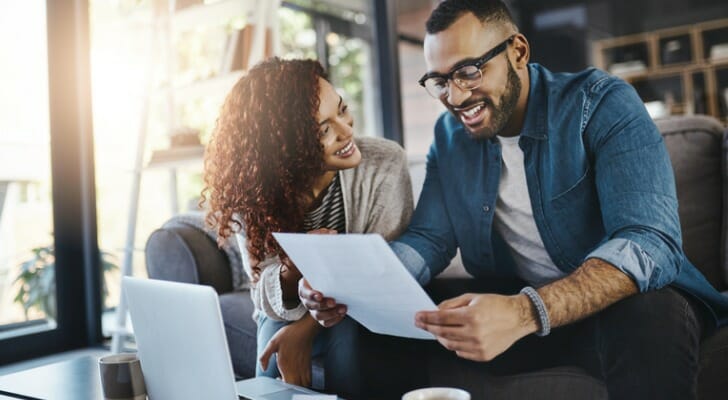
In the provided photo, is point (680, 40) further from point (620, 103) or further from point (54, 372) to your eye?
point (54, 372)

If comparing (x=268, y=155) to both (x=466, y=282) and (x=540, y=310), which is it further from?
(x=540, y=310)

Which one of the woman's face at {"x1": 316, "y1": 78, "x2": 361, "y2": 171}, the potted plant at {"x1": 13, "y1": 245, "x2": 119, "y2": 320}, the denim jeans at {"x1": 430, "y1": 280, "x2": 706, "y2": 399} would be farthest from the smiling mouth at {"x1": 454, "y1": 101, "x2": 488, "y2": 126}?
the potted plant at {"x1": 13, "y1": 245, "x2": 119, "y2": 320}

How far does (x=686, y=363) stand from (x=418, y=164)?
1.25 meters

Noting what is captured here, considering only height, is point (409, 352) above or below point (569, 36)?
below

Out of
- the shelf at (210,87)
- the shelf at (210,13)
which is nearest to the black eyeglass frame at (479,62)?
the shelf at (210,87)

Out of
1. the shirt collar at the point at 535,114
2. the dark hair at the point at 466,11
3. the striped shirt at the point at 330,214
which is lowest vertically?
the striped shirt at the point at 330,214

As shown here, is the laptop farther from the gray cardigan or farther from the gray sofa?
the gray cardigan

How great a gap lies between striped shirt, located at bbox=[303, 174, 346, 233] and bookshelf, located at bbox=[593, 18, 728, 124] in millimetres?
3635

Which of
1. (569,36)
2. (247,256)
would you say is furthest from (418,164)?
(569,36)

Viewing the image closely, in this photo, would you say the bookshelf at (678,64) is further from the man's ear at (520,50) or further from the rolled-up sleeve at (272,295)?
the rolled-up sleeve at (272,295)

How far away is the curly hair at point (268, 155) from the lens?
1.53m

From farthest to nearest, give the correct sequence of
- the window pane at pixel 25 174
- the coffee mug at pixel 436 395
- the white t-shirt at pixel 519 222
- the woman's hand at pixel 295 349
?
the window pane at pixel 25 174
the white t-shirt at pixel 519 222
the woman's hand at pixel 295 349
the coffee mug at pixel 436 395

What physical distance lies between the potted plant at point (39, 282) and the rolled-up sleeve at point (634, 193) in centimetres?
238

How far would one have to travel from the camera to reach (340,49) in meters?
4.74
